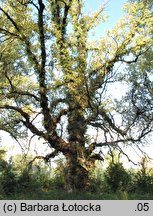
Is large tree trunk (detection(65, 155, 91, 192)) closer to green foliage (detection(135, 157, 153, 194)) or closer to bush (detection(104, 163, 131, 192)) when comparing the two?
bush (detection(104, 163, 131, 192))

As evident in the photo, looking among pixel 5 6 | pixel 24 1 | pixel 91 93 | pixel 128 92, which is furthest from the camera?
pixel 5 6

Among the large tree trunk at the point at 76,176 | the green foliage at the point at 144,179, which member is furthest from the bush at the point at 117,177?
the large tree trunk at the point at 76,176

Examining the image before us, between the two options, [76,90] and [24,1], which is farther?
[24,1]

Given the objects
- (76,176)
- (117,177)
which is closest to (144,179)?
(117,177)

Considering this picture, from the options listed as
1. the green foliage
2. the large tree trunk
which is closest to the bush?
the green foliage

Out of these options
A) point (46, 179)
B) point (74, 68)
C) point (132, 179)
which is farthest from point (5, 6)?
point (132, 179)

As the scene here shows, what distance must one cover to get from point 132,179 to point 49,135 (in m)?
5.60

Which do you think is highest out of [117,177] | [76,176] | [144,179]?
[76,176]

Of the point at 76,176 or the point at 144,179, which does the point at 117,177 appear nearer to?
the point at 144,179

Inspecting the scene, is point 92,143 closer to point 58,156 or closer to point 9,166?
point 58,156

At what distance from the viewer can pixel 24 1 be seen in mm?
24562

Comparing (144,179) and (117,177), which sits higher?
(117,177)

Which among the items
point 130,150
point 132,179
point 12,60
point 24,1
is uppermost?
point 24,1

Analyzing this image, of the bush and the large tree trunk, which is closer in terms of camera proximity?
the bush
